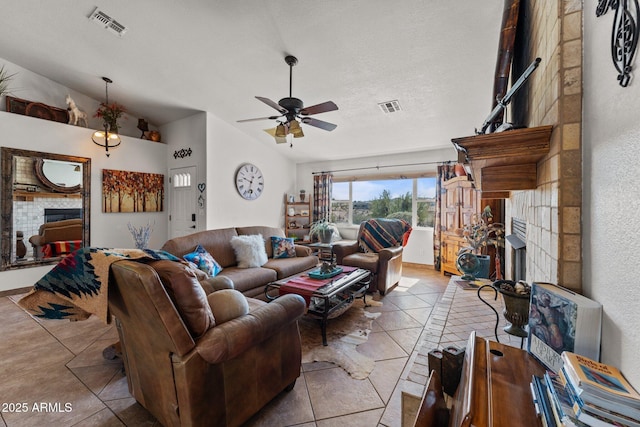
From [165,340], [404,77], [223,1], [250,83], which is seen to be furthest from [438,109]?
[165,340]

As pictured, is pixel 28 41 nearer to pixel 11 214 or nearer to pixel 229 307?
pixel 11 214

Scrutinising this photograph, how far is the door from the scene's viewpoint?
183 inches

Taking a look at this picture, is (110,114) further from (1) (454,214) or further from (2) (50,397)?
(1) (454,214)

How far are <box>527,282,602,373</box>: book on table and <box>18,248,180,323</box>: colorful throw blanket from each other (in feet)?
5.44

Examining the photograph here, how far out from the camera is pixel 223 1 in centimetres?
221

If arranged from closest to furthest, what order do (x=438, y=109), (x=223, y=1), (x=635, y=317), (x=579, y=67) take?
(x=635, y=317)
(x=579, y=67)
(x=223, y=1)
(x=438, y=109)

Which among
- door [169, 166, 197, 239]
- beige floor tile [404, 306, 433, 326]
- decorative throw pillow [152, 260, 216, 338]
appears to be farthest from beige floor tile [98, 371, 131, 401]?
door [169, 166, 197, 239]

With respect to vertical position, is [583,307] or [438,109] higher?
[438,109]

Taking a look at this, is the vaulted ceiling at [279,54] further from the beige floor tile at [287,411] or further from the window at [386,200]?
the beige floor tile at [287,411]

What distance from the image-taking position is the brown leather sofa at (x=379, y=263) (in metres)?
3.64

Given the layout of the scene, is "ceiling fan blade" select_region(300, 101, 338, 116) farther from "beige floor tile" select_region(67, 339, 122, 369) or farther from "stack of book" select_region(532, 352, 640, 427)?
"beige floor tile" select_region(67, 339, 122, 369)

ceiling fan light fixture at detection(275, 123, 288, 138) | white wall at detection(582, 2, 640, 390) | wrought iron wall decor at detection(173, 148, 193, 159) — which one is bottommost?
white wall at detection(582, 2, 640, 390)

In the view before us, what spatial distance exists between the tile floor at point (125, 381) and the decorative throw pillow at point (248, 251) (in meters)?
1.45

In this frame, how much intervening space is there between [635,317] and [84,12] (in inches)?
166
